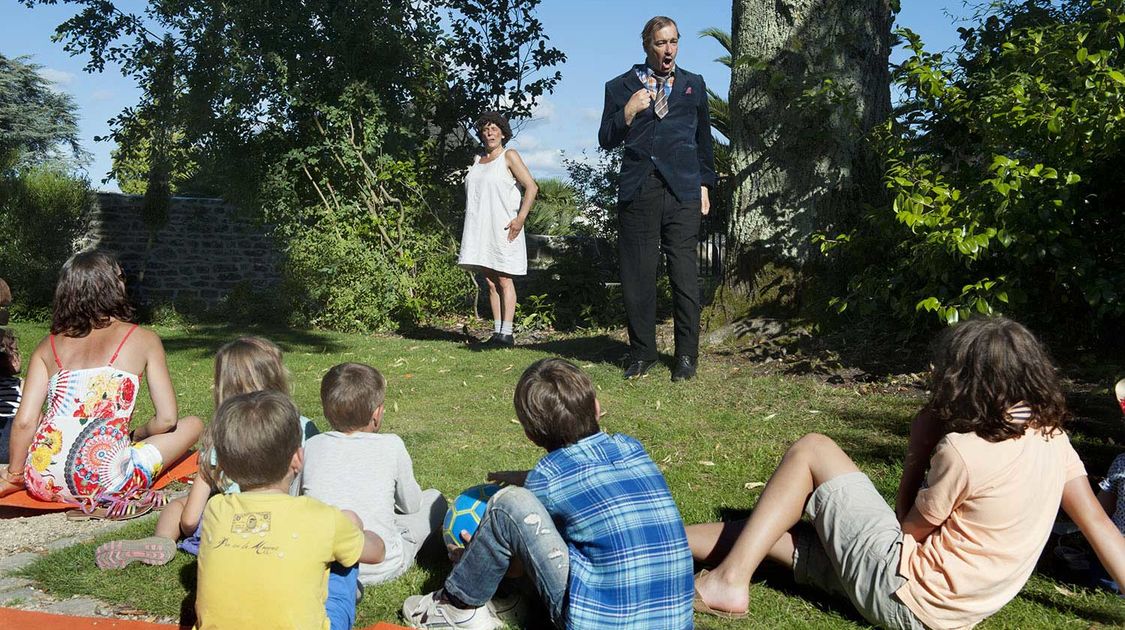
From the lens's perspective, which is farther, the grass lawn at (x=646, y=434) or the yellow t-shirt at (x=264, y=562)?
the grass lawn at (x=646, y=434)

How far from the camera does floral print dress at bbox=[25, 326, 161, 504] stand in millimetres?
4293

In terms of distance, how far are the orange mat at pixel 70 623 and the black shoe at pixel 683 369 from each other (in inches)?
158

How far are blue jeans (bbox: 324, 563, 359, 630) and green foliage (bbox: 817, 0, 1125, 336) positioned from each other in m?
4.05

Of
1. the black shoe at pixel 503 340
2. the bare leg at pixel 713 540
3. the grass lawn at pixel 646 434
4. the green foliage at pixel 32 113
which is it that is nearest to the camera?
the grass lawn at pixel 646 434

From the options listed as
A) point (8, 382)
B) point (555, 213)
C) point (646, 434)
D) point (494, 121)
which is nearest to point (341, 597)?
point (646, 434)

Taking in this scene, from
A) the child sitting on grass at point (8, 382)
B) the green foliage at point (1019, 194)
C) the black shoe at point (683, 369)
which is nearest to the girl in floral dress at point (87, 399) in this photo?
the child sitting on grass at point (8, 382)

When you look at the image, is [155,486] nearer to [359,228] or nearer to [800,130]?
Answer: [800,130]

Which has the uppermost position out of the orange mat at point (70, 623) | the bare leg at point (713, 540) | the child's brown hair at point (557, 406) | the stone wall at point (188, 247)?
the stone wall at point (188, 247)

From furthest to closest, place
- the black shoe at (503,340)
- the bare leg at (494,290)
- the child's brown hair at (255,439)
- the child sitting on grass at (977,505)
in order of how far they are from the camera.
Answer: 1. the bare leg at (494,290)
2. the black shoe at (503,340)
3. the child sitting on grass at (977,505)
4. the child's brown hair at (255,439)

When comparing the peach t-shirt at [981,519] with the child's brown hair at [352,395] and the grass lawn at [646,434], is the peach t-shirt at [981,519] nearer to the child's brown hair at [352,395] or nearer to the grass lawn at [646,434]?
the grass lawn at [646,434]

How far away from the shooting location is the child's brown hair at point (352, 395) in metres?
3.47

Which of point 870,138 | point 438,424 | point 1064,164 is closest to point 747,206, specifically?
point 870,138

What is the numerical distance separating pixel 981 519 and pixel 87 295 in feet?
11.6

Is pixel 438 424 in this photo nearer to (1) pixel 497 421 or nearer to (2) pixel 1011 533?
(1) pixel 497 421
